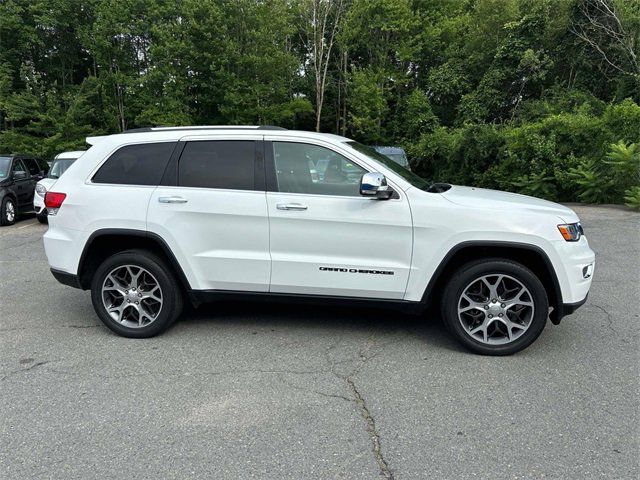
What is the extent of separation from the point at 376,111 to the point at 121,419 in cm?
2704

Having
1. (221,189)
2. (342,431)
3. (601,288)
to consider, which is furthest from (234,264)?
(601,288)

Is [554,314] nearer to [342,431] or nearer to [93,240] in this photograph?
[342,431]

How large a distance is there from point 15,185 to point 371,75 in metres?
20.8

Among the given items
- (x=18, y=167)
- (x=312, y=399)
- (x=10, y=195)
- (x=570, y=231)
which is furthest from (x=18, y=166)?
(x=570, y=231)

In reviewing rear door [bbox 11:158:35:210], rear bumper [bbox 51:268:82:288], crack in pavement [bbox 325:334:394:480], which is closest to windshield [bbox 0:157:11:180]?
rear door [bbox 11:158:35:210]

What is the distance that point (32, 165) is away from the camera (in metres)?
13.6

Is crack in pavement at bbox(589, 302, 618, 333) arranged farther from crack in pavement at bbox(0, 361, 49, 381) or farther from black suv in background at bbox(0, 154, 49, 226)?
black suv in background at bbox(0, 154, 49, 226)

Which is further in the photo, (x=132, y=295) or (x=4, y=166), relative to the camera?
(x=4, y=166)

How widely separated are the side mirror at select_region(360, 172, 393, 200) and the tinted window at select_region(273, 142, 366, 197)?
0.62 ft

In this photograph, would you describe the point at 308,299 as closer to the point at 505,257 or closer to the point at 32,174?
the point at 505,257

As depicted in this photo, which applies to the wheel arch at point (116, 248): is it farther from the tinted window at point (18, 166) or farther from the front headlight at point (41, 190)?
the tinted window at point (18, 166)

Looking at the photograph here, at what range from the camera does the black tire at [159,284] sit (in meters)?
4.30

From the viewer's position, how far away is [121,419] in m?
3.10

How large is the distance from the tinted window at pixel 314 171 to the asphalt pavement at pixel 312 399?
1.36 m
